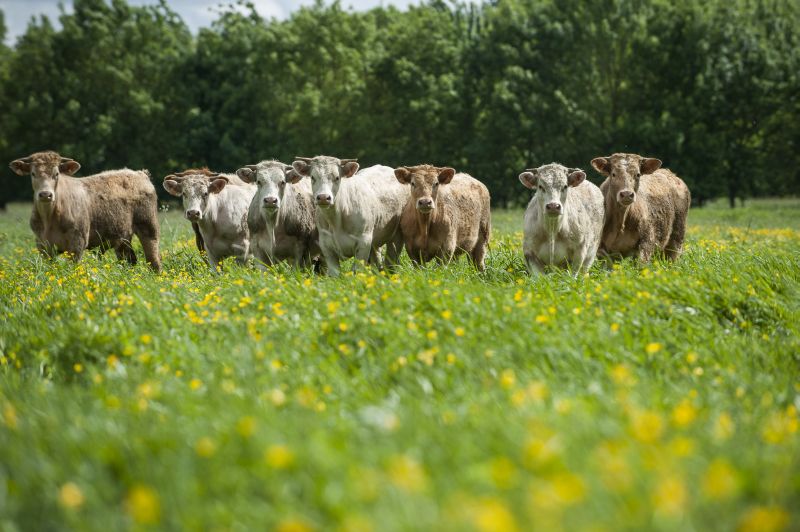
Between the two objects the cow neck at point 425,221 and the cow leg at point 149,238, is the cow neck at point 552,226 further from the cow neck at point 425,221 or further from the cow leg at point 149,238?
the cow leg at point 149,238

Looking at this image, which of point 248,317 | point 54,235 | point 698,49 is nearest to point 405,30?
point 698,49

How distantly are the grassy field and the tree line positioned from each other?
31.0 metres

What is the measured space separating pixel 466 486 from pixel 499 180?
37.0 metres

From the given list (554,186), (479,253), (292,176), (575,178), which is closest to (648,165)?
(575,178)

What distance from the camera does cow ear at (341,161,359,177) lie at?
9.97 m

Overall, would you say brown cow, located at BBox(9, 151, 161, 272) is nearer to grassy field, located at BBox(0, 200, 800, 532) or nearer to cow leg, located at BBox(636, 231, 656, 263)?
grassy field, located at BBox(0, 200, 800, 532)

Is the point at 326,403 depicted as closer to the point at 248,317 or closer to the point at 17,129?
the point at 248,317

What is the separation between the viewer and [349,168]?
1002 centimetres

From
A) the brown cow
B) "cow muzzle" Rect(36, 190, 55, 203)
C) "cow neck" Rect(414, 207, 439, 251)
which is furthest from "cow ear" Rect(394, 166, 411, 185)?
"cow muzzle" Rect(36, 190, 55, 203)

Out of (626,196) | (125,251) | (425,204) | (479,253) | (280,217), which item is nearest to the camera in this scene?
(425,204)

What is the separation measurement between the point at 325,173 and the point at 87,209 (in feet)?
15.8

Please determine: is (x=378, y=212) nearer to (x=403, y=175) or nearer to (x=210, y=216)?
(x=403, y=175)

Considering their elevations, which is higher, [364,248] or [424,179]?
[424,179]

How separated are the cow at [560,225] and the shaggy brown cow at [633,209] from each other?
41cm
